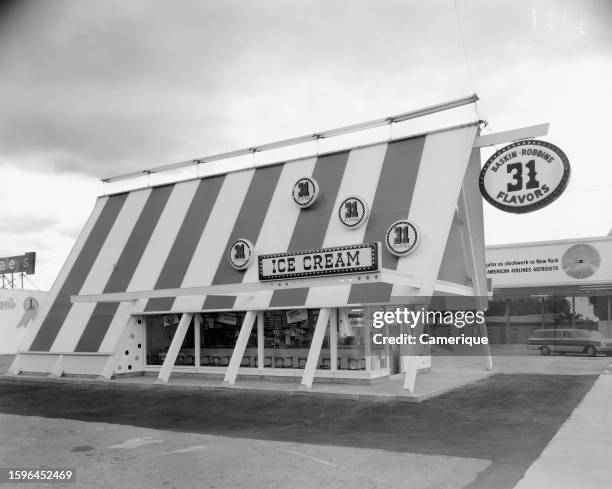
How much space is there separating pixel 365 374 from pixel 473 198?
626cm

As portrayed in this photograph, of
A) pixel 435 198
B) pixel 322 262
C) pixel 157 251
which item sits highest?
pixel 435 198

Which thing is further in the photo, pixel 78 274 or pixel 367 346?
pixel 78 274

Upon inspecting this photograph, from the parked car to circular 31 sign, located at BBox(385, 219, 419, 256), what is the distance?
52.9 ft

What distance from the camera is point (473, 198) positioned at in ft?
56.6

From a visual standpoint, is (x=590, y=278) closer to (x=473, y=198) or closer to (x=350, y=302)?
(x=473, y=198)

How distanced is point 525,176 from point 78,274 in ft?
50.6

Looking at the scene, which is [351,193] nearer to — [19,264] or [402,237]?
[402,237]

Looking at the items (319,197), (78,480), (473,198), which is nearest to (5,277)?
(319,197)

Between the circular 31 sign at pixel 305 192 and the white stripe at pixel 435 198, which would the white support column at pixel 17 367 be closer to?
the circular 31 sign at pixel 305 192

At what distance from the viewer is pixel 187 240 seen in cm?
1902

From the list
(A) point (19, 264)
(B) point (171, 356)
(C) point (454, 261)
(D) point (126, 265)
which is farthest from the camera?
(A) point (19, 264)

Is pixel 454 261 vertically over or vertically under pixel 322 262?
over

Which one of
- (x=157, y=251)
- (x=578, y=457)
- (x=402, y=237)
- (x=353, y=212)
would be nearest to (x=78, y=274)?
(x=157, y=251)

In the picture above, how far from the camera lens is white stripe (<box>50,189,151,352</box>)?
64.2 ft
